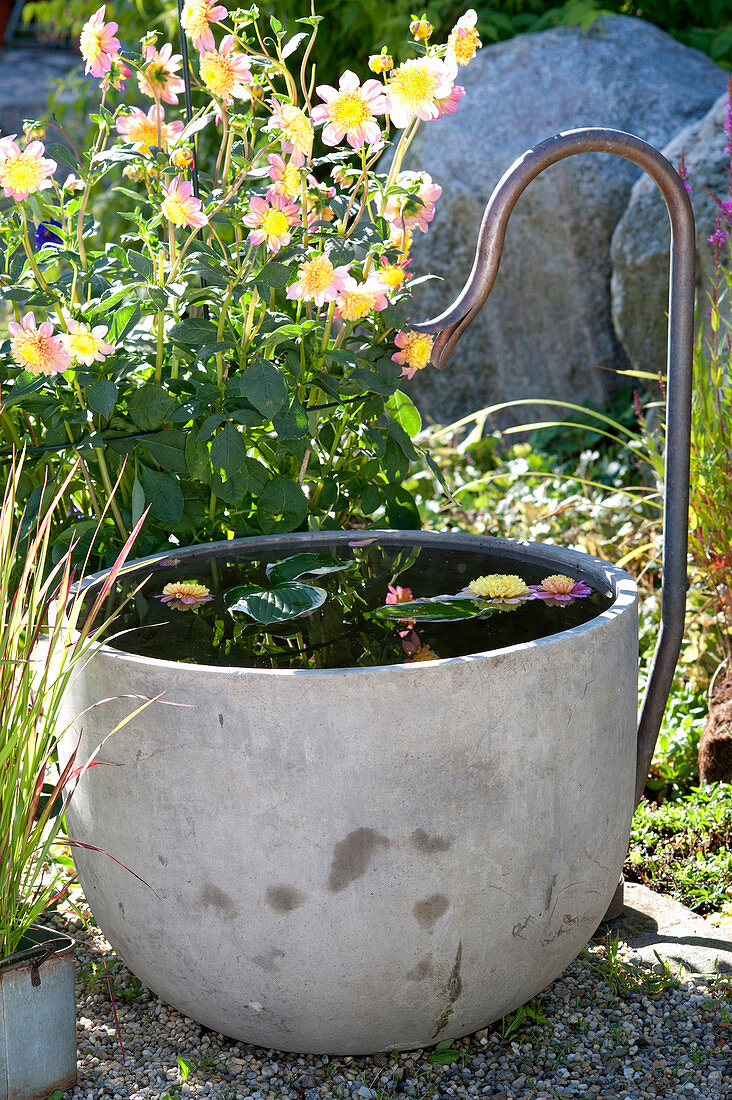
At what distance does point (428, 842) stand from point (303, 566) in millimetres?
603

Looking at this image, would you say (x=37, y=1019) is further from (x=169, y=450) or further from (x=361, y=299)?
(x=361, y=299)

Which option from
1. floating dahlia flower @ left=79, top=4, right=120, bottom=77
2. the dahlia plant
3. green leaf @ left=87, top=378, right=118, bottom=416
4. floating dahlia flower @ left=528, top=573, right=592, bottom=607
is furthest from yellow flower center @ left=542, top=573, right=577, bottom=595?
floating dahlia flower @ left=79, top=4, right=120, bottom=77

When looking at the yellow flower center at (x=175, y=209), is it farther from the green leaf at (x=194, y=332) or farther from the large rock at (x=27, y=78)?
the large rock at (x=27, y=78)

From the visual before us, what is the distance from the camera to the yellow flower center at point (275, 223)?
180 centimetres

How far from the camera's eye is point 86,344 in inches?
72.4

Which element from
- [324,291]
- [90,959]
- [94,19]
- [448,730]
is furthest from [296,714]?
[94,19]

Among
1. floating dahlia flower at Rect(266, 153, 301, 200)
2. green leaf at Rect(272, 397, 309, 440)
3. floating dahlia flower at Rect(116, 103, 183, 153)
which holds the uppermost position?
floating dahlia flower at Rect(116, 103, 183, 153)

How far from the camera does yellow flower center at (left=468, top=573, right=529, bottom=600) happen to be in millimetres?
1732

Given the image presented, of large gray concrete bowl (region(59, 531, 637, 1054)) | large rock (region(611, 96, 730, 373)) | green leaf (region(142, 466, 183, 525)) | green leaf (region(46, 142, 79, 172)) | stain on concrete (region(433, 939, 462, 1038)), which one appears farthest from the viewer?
large rock (region(611, 96, 730, 373))

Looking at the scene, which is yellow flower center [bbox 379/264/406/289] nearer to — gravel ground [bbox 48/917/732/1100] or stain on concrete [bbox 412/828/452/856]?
stain on concrete [bbox 412/828/452/856]

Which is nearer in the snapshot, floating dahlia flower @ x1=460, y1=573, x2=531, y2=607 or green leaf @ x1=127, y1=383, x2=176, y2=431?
floating dahlia flower @ x1=460, y1=573, x2=531, y2=607

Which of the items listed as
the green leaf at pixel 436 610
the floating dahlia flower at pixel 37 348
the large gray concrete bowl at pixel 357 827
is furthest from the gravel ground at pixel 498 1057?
the floating dahlia flower at pixel 37 348

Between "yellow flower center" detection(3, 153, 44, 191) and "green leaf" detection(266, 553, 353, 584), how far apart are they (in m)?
0.76

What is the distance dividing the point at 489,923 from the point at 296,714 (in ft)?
1.35
